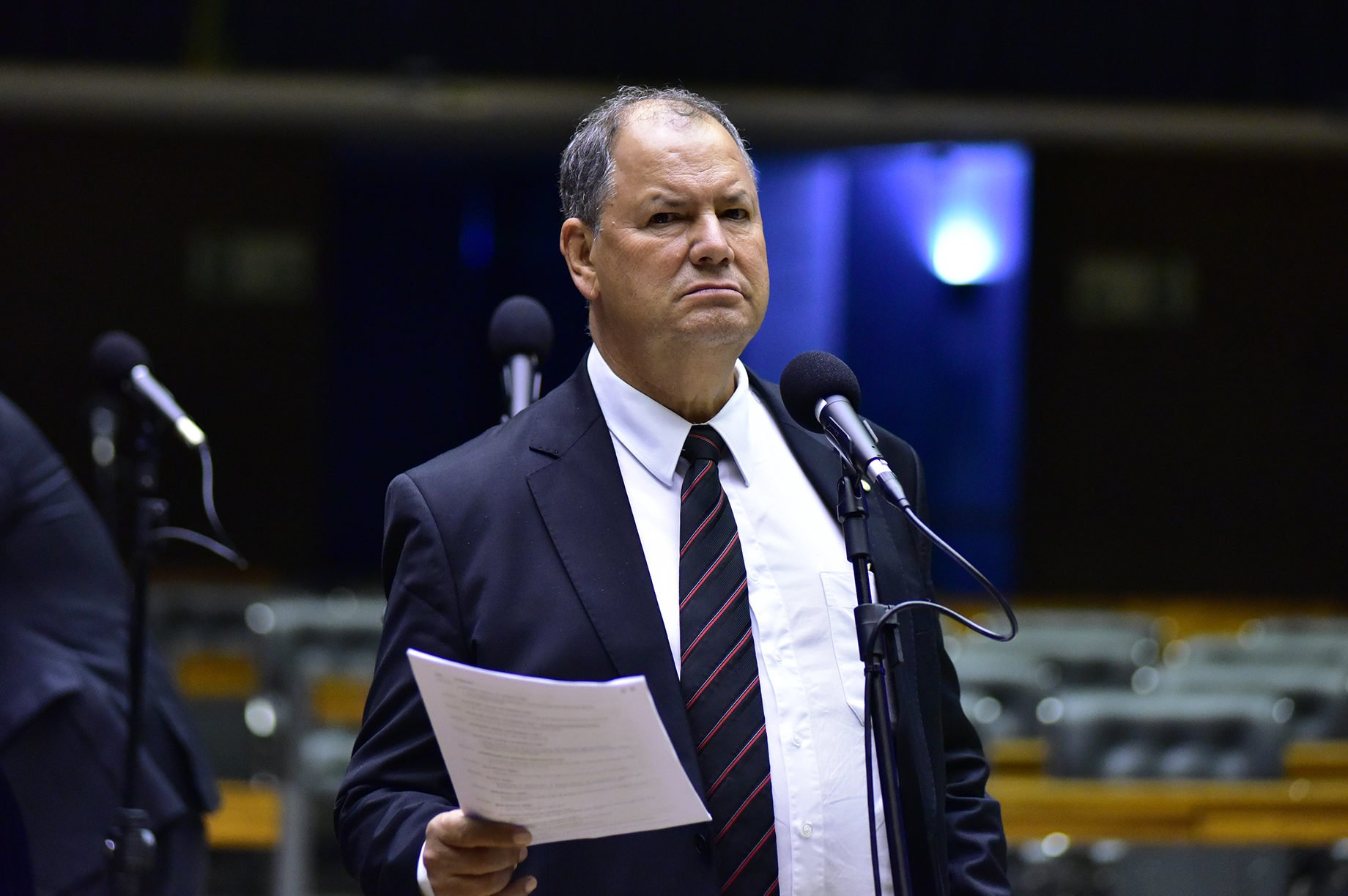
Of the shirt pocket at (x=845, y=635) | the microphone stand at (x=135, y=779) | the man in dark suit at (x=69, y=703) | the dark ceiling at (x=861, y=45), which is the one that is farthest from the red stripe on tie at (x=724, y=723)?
the dark ceiling at (x=861, y=45)

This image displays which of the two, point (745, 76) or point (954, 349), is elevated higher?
point (745, 76)

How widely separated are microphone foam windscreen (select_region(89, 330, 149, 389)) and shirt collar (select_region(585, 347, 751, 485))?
109 cm

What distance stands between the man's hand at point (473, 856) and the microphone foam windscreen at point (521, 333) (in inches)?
32.1

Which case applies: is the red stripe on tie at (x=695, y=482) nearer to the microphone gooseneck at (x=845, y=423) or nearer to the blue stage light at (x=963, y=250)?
the microphone gooseneck at (x=845, y=423)

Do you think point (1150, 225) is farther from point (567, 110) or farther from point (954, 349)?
point (567, 110)

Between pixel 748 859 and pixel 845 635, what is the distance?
0.26 meters

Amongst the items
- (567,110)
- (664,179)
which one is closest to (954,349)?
(567,110)

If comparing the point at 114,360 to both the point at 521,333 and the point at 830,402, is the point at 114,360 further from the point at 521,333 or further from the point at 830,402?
the point at 830,402

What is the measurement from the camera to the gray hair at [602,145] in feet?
5.28

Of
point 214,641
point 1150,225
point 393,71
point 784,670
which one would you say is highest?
point 393,71

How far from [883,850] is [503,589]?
0.46 meters

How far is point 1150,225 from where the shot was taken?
965 cm

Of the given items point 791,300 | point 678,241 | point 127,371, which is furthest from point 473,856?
point 791,300

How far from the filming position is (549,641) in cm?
144
